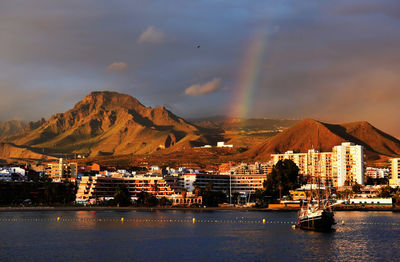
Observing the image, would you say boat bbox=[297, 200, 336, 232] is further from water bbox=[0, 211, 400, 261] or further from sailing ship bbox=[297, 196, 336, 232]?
water bbox=[0, 211, 400, 261]

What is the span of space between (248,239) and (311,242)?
11574 mm

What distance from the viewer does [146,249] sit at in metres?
86.1

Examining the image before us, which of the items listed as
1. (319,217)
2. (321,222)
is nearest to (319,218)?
(319,217)

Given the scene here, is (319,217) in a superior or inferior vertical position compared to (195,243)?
superior

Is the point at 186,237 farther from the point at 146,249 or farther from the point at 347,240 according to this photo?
the point at 347,240

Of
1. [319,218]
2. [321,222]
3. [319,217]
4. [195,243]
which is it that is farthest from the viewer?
[319,217]

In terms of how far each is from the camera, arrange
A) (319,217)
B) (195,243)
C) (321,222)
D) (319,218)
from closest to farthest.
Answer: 1. (195,243)
2. (321,222)
3. (319,218)
4. (319,217)

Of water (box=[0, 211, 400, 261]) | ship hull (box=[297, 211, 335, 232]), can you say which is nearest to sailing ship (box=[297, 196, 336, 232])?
ship hull (box=[297, 211, 335, 232])

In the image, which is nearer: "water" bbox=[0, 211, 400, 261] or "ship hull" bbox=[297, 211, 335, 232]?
"water" bbox=[0, 211, 400, 261]

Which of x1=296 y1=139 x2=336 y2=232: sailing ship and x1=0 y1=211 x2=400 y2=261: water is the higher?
x1=296 y1=139 x2=336 y2=232: sailing ship

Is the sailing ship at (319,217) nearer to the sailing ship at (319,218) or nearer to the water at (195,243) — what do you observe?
the sailing ship at (319,218)

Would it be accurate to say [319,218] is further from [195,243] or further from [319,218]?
[195,243]

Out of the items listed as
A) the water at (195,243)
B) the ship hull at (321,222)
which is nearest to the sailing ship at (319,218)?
the ship hull at (321,222)

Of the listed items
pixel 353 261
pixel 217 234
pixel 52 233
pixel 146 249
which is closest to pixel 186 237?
pixel 217 234
